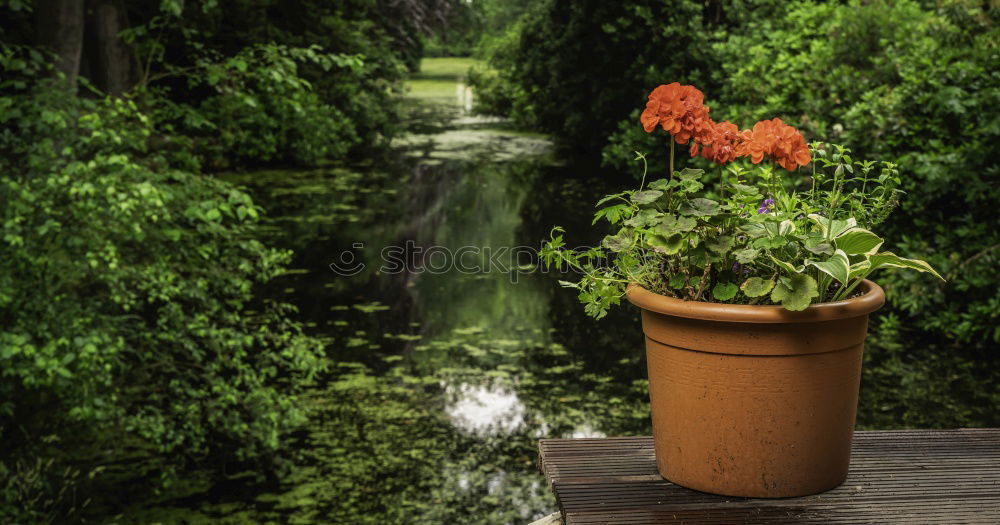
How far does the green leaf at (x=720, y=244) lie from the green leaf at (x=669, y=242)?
0.05 metres

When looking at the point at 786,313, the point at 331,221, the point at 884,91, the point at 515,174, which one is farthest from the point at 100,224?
the point at 515,174

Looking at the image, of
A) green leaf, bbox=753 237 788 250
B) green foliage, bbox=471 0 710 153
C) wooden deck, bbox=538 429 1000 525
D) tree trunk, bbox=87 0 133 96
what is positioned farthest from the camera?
green foliage, bbox=471 0 710 153

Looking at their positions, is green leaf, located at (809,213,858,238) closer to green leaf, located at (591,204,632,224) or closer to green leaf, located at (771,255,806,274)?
green leaf, located at (771,255,806,274)

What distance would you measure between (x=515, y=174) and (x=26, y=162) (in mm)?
9868

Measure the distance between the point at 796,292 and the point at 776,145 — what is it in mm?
344

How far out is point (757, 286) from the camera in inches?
69.8

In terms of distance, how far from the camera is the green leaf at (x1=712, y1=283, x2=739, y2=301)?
5.98 ft

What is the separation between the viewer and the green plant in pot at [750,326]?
1750 mm

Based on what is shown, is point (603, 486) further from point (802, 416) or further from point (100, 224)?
point (100, 224)

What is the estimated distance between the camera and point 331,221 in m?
9.94

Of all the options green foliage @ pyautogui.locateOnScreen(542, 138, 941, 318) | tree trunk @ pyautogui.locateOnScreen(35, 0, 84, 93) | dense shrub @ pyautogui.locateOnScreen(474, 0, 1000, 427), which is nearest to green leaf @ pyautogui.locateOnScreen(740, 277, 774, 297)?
green foliage @ pyautogui.locateOnScreen(542, 138, 941, 318)

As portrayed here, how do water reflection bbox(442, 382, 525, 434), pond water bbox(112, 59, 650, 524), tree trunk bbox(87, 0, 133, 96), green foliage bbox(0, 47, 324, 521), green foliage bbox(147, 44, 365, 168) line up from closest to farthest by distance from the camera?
1. green foliage bbox(0, 47, 324, 521)
2. pond water bbox(112, 59, 650, 524)
3. water reflection bbox(442, 382, 525, 434)
4. tree trunk bbox(87, 0, 133, 96)
5. green foliage bbox(147, 44, 365, 168)

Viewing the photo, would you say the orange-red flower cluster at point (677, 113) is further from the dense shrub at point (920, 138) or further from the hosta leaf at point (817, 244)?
the dense shrub at point (920, 138)

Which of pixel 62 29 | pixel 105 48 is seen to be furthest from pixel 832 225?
pixel 105 48
